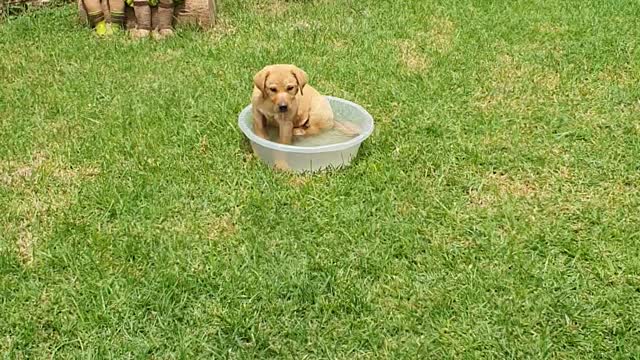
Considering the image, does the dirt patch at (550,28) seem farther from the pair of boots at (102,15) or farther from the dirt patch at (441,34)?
the pair of boots at (102,15)

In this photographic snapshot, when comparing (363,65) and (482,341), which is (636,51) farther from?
(482,341)

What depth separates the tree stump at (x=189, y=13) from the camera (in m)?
5.32

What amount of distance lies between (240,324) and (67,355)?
57 cm

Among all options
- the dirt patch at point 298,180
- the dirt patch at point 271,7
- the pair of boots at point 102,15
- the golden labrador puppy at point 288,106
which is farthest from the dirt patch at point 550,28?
the pair of boots at point 102,15

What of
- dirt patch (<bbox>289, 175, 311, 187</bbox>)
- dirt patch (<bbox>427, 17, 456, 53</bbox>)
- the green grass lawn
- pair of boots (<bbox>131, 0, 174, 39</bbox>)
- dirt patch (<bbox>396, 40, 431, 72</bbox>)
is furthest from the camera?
pair of boots (<bbox>131, 0, 174, 39</bbox>)

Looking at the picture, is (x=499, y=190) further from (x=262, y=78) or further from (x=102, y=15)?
(x=102, y=15)

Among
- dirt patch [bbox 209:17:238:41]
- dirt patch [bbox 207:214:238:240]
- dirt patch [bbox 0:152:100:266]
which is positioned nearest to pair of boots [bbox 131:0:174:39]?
dirt patch [bbox 209:17:238:41]

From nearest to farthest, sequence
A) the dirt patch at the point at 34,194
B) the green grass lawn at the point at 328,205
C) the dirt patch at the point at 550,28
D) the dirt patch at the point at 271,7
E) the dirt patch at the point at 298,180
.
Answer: the green grass lawn at the point at 328,205, the dirt patch at the point at 34,194, the dirt patch at the point at 298,180, the dirt patch at the point at 550,28, the dirt patch at the point at 271,7

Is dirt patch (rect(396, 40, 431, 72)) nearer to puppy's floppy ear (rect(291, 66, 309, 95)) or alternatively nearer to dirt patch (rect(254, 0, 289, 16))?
dirt patch (rect(254, 0, 289, 16))

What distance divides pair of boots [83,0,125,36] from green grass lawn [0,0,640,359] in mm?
163

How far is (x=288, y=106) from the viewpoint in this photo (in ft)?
11.0

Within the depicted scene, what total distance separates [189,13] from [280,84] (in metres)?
2.32

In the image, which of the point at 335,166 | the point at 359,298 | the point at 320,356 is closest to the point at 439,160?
the point at 335,166

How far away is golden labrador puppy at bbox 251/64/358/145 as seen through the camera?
3293 millimetres
